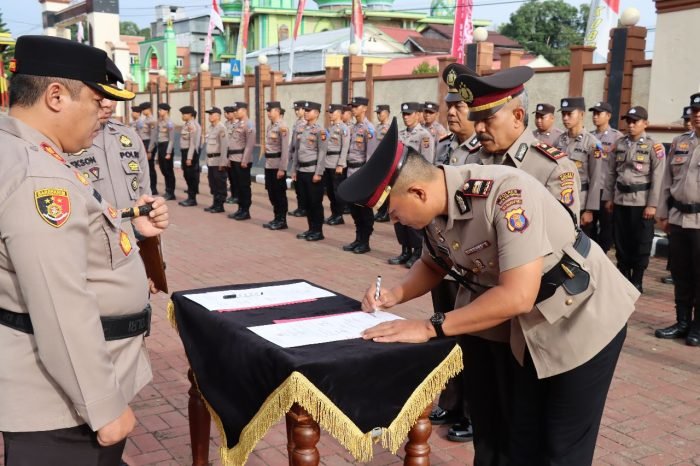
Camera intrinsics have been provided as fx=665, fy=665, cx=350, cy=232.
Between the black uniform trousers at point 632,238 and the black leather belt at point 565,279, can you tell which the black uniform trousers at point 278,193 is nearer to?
the black uniform trousers at point 632,238

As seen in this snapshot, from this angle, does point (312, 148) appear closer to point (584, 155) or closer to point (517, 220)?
point (584, 155)

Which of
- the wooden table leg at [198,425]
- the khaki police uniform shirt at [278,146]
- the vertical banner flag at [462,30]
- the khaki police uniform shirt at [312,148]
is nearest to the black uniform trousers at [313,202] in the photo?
the khaki police uniform shirt at [312,148]

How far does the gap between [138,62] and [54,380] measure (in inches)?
1977

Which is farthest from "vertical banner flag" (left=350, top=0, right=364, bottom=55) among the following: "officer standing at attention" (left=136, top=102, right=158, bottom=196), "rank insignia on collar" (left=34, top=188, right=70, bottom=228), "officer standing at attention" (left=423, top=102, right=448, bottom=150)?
"rank insignia on collar" (left=34, top=188, right=70, bottom=228)

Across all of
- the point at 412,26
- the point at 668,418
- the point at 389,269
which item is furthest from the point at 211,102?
the point at 412,26

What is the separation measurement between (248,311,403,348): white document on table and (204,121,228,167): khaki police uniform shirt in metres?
9.77

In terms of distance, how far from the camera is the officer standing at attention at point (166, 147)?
13.9 meters

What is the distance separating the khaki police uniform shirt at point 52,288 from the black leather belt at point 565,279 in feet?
4.30

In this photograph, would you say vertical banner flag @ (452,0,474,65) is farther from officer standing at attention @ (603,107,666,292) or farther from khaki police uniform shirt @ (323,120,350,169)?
officer standing at attention @ (603,107,666,292)

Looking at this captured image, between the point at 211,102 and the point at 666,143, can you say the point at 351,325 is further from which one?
the point at 211,102

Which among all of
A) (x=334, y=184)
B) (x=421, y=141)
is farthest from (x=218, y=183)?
(x=421, y=141)

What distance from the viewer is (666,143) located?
8820mm

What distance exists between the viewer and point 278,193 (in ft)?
34.2

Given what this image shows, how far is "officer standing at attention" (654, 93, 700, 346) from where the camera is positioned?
5.23 meters
